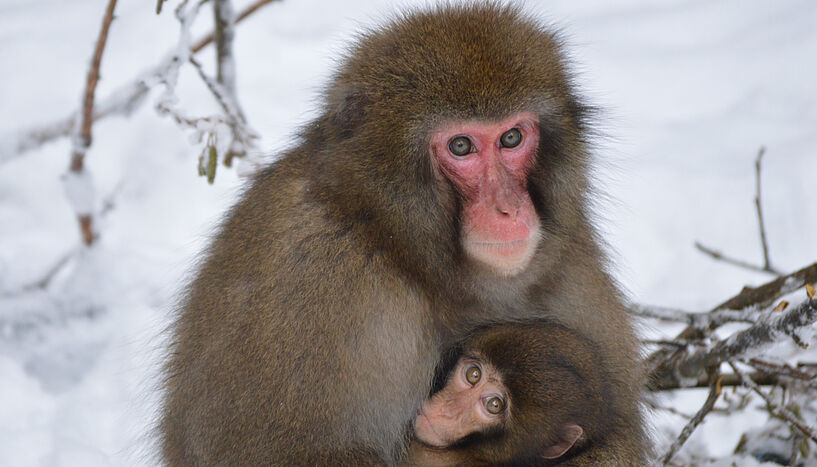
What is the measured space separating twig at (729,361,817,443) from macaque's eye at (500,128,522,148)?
4.45 feet

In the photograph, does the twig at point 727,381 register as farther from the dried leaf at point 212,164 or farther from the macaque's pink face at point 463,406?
the dried leaf at point 212,164

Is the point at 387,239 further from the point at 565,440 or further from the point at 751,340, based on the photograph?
the point at 751,340

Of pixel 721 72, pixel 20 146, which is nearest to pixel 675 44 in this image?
pixel 721 72

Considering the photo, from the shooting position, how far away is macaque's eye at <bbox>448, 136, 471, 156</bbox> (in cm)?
327

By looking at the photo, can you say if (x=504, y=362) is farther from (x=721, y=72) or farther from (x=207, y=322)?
(x=721, y=72)

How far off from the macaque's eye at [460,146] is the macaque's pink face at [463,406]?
0.74m

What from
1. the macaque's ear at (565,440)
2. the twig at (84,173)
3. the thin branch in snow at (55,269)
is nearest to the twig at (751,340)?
the macaque's ear at (565,440)

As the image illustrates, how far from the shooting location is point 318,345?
331 cm

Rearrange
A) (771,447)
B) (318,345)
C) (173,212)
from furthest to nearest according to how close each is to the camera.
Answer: (173,212)
(771,447)
(318,345)

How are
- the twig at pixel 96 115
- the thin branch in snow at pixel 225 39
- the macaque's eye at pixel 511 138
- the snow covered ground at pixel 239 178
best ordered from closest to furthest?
the macaque's eye at pixel 511 138
the snow covered ground at pixel 239 178
the thin branch in snow at pixel 225 39
the twig at pixel 96 115

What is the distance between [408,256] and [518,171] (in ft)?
1.41

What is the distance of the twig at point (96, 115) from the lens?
562cm

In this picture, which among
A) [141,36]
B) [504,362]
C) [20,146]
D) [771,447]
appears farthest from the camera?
[141,36]

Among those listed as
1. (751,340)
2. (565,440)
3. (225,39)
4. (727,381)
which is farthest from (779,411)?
(225,39)
